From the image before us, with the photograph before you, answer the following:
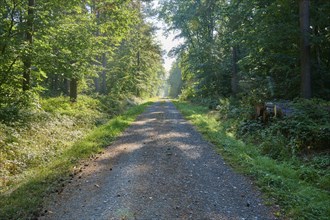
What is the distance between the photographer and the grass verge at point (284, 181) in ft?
15.8

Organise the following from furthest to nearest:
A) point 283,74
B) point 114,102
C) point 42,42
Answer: point 114,102
point 283,74
point 42,42

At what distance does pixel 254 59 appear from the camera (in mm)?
16141

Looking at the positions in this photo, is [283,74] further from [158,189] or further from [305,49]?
[158,189]

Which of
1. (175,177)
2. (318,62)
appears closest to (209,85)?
(318,62)

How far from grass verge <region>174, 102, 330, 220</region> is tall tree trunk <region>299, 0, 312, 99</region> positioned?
5208 mm

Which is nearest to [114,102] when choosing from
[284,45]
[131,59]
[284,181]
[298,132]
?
[284,45]

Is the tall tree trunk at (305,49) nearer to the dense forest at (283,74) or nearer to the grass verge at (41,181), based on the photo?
the dense forest at (283,74)

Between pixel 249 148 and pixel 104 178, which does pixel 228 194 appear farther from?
pixel 249 148

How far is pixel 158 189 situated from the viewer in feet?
19.3

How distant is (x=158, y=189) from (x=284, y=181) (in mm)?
2778

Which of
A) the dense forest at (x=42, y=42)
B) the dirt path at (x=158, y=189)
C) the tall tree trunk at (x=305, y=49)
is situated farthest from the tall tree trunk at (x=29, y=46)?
the tall tree trunk at (x=305, y=49)

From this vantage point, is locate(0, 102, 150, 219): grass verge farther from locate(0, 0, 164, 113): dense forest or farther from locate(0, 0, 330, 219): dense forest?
locate(0, 0, 164, 113): dense forest

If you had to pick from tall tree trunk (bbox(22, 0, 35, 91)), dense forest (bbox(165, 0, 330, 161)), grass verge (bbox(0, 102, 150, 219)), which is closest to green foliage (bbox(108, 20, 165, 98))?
dense forest (bbox(165, 0, 330, 161))

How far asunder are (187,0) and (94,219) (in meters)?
29.9
